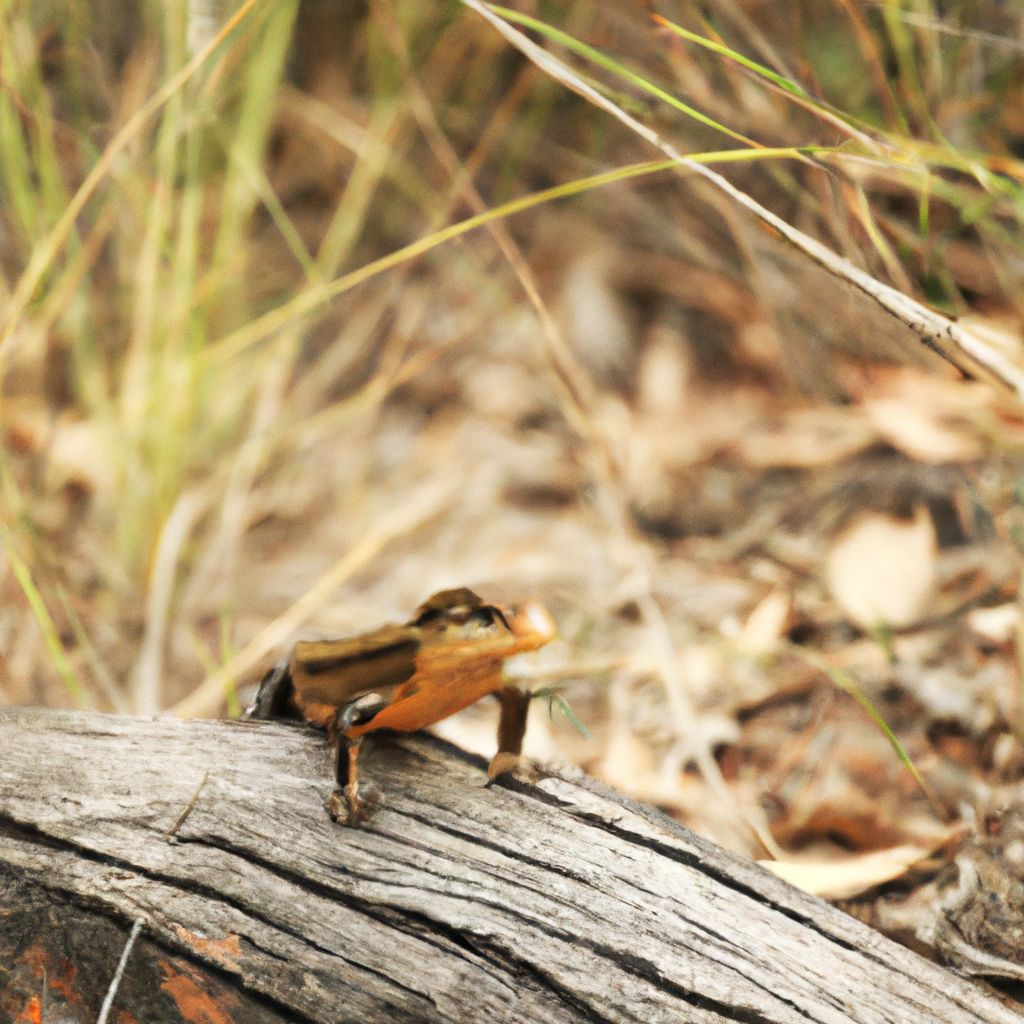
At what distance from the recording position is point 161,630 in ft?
5.21

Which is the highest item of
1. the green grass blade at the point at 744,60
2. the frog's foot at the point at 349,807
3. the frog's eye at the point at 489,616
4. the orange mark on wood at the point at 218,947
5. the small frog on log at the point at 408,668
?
the green grass blade at the point at 744,60

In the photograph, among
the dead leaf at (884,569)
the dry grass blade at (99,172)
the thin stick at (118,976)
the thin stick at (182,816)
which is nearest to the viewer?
the thin stick at (118,976)

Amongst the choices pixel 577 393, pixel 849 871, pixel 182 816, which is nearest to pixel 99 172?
pixel 182 816

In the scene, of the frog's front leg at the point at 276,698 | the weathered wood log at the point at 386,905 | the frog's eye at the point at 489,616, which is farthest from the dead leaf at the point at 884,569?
the frog's front leg at the point at 276,698

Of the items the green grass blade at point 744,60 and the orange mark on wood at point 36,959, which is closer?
the orange mark on wood at point 36,959

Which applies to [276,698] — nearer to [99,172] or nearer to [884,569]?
[99,172]

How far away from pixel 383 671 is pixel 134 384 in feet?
4.01

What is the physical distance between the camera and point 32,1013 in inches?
30.8

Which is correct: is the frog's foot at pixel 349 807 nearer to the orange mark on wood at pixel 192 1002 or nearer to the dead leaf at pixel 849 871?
the orange mark on wood at pixel 192 1002

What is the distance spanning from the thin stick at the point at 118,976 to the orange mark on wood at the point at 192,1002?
0.13 ft

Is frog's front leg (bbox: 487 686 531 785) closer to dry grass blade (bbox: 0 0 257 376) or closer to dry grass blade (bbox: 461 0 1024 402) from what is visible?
dry grass blade (bbox: 461 0 1024 402)

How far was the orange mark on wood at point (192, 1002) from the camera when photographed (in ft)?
2.59

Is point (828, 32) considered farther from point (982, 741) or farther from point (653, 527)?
point (982, 741)

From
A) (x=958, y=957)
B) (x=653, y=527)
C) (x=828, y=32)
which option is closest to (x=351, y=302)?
(x=653, y=527)
